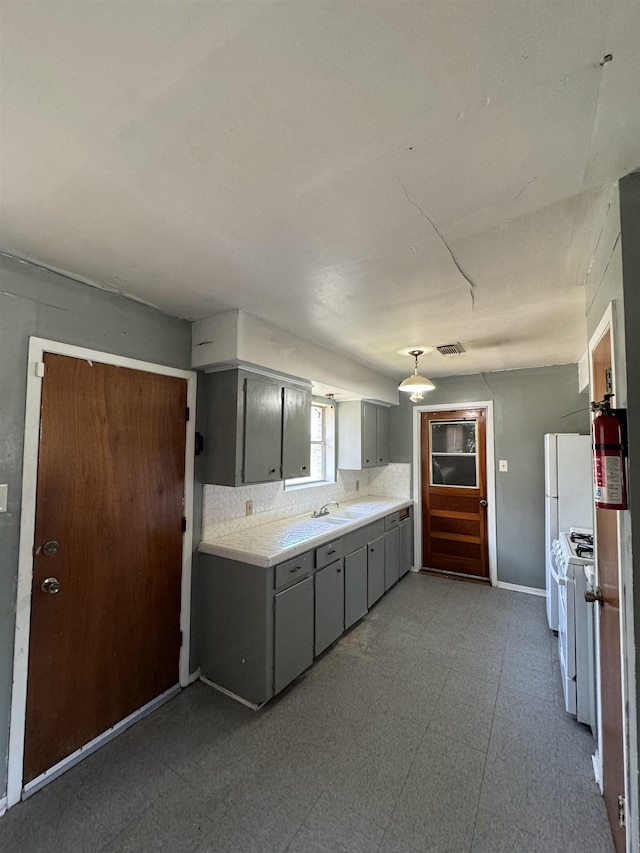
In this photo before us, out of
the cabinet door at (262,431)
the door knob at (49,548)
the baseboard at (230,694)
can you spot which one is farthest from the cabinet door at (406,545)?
the door knob at (49,548)

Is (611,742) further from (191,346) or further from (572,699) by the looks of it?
(191,346)

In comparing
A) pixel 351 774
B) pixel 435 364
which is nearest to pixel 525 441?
pixel 435 364

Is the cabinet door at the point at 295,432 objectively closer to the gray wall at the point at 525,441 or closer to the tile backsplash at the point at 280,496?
the tile backsplash at the point at 280,496

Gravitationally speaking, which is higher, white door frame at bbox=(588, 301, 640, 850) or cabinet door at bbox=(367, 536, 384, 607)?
white door frame at bbox=(588, 301, 640, 850)

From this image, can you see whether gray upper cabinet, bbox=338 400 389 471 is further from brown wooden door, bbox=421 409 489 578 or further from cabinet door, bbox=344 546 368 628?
cabinet door, bbox=344 546 368 628

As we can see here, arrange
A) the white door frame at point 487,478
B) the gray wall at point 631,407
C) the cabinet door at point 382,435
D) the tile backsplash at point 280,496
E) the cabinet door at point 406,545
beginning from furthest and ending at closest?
the cabinet door at point 382,435, the cabinet door at point 406,545, the white door frame at point 487,478, the tile backsplash at point 280,496, the gray wall at point 631,407

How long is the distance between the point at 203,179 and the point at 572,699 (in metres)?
3.14

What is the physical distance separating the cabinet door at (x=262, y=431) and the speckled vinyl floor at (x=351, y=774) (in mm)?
1443

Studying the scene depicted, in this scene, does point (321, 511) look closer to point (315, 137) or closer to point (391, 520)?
point (391, 520)

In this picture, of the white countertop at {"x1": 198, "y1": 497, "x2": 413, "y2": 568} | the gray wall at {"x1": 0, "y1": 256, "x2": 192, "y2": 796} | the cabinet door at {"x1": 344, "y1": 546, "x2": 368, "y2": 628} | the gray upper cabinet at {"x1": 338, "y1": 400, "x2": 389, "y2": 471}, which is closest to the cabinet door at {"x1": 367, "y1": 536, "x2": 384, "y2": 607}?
the cabinet door at {"x1": 344, "y1": 546, "x2": 368, "y2": 628}

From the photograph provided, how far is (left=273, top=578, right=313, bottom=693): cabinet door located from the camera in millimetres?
2209

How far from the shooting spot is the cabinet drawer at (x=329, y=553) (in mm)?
2602

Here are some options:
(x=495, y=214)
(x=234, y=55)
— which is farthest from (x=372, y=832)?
(x=234, y=55)

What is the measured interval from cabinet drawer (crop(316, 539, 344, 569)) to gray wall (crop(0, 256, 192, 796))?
171 centimetres
